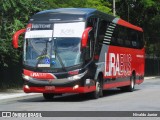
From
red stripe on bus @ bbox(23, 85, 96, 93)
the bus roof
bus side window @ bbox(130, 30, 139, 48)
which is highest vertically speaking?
the bus roof

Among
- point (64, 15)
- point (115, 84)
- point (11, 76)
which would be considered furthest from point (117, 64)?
point (11, 76)

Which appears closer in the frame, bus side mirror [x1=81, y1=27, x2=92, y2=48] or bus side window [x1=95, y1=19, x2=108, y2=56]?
bus side mirror [x1=81, y1=27, x2=92, y2=48]

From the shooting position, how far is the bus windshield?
19.4 m

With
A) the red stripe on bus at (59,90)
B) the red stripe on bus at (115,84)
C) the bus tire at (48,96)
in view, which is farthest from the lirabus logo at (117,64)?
the red stripe on bus at (59,90)

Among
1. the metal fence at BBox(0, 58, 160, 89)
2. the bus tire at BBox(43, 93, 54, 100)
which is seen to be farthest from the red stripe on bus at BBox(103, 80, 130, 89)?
the metal fence at BBox(0, 58, 160, 89)

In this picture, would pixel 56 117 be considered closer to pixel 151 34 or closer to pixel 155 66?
pixel 151 34

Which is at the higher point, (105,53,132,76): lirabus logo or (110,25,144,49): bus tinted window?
(110,25,144,49): bus tinted window

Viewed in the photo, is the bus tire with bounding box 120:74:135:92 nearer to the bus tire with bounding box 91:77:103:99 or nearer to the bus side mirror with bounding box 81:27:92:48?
the bus tire with bounding box 91:77:103:99

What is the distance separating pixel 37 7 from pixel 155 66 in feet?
112

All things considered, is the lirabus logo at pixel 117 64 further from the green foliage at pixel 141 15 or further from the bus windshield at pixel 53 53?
the green foliage at pixel 141 15

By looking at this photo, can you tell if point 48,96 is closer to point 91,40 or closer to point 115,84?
point 91,40

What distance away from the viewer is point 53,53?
1953cm

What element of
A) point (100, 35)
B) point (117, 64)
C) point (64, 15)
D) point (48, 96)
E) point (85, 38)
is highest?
point (64, 15)

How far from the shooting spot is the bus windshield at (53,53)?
1941 centimetres
